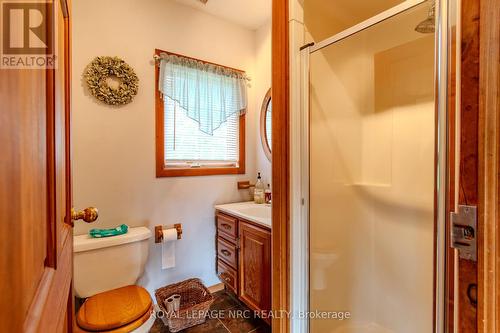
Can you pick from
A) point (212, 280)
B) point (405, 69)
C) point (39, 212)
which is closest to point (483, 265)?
point (39, 212)

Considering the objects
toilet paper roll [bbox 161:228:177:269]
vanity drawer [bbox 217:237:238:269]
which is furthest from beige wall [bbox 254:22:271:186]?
toilet paper roll [bbox 161:228:177:269]

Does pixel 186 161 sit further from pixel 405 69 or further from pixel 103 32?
pixel 405 69

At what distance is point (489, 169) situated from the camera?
1.97 feet

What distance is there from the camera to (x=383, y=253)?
5.77 ft

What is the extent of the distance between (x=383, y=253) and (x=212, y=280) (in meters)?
1.46

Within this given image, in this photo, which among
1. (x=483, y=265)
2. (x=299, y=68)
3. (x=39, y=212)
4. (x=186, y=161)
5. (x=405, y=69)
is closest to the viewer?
(x=39, y=212)

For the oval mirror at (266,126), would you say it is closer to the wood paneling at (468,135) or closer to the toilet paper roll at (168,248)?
the toilet paper roll at (168,248)

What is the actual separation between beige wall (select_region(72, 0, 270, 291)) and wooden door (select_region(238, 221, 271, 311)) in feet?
1.68

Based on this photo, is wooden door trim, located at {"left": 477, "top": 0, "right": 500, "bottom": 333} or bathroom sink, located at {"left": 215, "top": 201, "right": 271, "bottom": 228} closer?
wooden door trim, located at {"left": 477, "top": 0, "right": 500, "bottom": 333}

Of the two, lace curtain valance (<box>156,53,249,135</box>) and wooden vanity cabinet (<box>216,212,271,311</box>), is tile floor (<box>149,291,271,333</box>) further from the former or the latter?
lace curtain valance (<box>156,53,249,135</box>)

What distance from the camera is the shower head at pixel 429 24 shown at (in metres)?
0.93

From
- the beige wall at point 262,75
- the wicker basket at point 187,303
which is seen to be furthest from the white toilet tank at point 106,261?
the beige wall at point 262,75

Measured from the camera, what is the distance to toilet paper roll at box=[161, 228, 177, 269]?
1927mm

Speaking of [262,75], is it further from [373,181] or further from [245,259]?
[245,259]
